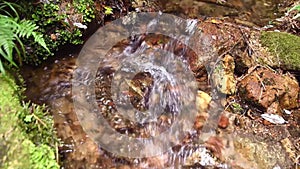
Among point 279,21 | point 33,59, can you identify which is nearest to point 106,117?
point 33,59

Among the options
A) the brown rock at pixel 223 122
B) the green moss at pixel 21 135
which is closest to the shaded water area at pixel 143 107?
the brown rock at pixel 223 122

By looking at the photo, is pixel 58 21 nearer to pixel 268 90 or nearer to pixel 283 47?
pixel 268 90

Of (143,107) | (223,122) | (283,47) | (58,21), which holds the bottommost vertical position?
(223,122)

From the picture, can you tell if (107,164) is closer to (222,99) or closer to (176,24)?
(222,99)

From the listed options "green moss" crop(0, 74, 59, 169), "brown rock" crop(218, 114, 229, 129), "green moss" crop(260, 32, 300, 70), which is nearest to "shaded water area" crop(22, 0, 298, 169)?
"brown rock" crop(218, 114, 229, 129)

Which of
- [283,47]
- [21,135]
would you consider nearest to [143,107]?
[21,135]

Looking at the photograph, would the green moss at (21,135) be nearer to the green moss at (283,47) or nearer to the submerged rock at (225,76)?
the submerged rock at (225,76)
